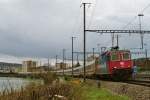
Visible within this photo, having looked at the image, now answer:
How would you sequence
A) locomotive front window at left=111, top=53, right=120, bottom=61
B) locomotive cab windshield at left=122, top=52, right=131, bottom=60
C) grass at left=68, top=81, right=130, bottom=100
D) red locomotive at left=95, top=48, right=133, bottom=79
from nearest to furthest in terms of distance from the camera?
grass at left=68, top=81, right=130, bottom=100
locomotive front window at left=111, top=53, right=120, bottom=61
red locomotive at left=95, top=48, right=133, bottom=79
locomotive cab windshield at left=122, top=52, right=131, bottom=60

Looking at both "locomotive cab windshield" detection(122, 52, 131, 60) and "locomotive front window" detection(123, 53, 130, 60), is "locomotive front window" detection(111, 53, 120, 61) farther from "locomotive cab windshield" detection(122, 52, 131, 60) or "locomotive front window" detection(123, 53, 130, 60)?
"locomotive front window" detection(123, 53, 130, 60)

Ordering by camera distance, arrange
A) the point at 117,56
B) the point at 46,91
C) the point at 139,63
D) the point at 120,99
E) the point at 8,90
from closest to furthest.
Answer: the point at 8,90 < the point at 46,91 < the point at 120,99 < the point at 117,56 < the point at 139,63

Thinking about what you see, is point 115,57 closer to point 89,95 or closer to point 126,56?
point 126,56

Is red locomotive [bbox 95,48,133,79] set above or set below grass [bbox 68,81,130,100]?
above

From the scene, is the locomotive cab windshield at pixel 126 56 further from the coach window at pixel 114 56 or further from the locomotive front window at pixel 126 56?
the coach window at pixel 114 56

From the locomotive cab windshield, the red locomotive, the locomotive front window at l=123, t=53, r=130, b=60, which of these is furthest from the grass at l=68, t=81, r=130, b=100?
the locomotive front window at l=123, t=53, r=130, b=60

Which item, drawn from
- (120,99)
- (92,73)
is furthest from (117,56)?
(120,99)

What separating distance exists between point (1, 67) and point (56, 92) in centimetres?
15648

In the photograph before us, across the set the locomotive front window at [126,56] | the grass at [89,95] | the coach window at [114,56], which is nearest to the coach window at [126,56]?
the locomotive front window at [126,56]

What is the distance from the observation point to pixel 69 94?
571 inches

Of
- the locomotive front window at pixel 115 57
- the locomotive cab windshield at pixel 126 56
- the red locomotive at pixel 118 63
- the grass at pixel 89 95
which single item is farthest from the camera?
the locomotive cab windshield at pixel 126 56

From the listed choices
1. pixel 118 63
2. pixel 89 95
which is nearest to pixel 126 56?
pixel 118 63

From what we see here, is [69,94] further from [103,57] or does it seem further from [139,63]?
[139,63]

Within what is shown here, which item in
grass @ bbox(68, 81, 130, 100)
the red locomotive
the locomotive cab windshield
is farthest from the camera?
the locomotive cab windshield
